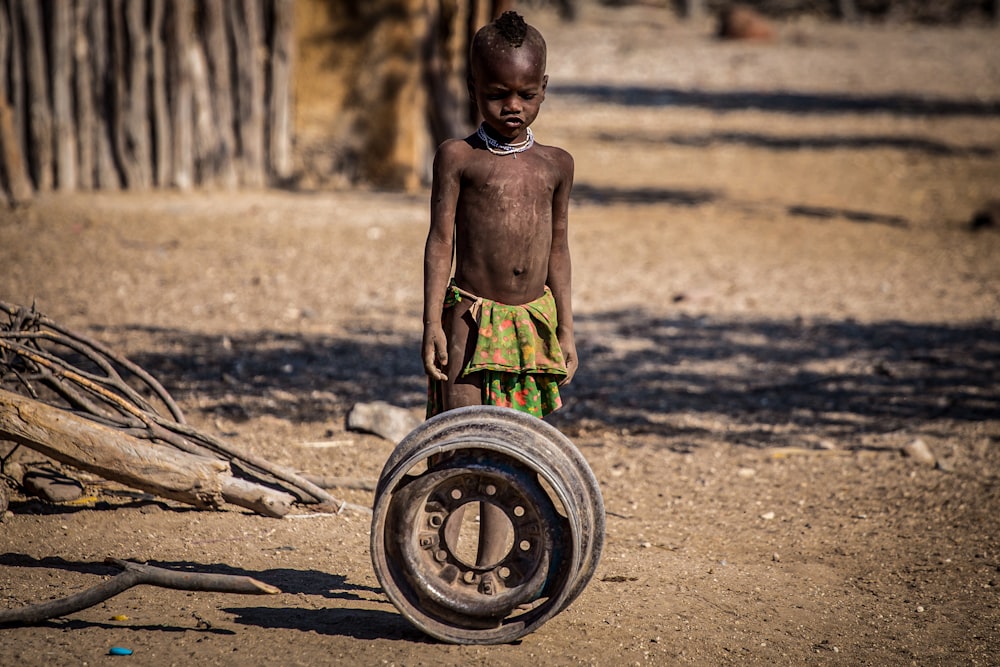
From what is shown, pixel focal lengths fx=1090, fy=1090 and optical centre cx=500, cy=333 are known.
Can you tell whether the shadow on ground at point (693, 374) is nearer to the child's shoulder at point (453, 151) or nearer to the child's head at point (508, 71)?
the child's shoulder at point (453, 151)

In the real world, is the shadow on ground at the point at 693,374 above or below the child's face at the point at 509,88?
below

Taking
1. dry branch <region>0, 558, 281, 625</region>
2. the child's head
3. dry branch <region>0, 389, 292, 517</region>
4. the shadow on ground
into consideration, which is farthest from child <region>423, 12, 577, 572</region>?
the shadow on ground

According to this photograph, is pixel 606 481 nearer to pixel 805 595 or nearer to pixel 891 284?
pixel 805 595

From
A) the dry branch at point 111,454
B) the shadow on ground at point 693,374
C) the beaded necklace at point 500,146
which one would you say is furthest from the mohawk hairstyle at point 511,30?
the shadow on ground at point 693,374

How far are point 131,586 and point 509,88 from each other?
186 cm

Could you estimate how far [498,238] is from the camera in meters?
3.20

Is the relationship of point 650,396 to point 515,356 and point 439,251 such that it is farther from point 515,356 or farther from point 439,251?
point 439,251

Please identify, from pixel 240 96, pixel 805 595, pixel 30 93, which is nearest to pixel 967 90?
pixel 240 96

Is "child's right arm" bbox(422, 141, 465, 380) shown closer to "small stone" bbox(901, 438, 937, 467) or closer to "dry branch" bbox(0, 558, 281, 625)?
"dry branch" bbox(0, 558, 281, 625)

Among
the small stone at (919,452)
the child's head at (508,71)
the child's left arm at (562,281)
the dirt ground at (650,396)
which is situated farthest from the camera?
the small stone at (919,452)

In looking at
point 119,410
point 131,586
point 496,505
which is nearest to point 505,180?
point 496,505

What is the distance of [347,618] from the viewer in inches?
134

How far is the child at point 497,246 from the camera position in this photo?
310cm

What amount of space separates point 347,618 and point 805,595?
5.23 feet
